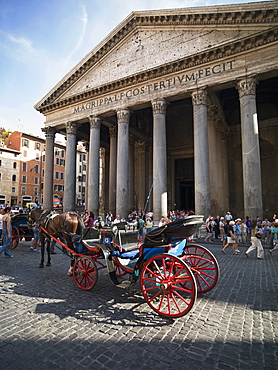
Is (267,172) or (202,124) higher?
(202,124)

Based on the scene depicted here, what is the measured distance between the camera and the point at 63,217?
506cm

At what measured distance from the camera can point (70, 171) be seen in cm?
1723

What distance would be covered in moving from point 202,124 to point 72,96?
10.8m

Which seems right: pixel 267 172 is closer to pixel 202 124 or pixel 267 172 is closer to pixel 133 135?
pixel 202 124

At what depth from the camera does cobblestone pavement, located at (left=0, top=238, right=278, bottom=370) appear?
2143 mm

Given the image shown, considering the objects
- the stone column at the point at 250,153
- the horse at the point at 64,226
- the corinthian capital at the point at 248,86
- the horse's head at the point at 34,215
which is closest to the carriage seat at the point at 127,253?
the horse at the point at 64,226

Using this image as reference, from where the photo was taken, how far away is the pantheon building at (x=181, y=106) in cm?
1126

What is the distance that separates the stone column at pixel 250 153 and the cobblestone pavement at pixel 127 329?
281 inches

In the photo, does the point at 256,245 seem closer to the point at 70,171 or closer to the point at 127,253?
the point at 127,253

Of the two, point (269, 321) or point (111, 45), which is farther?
point (111, 45)

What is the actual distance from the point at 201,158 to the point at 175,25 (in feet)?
28.5

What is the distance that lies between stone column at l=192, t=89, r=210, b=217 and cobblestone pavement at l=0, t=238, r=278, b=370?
24.7 ft

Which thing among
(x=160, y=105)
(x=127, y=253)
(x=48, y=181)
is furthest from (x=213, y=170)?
(x=48, y=181)

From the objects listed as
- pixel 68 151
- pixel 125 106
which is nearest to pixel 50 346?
pixel 125 106
